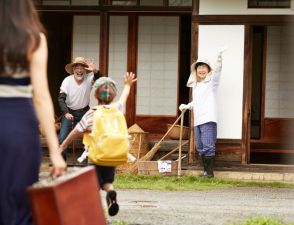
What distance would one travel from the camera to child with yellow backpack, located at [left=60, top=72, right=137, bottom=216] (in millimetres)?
6613

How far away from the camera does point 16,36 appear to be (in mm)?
4531

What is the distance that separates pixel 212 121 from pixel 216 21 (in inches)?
65.4

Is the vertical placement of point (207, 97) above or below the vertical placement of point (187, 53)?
below

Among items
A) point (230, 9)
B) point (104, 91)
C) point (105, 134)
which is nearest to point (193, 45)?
point (230, 9)

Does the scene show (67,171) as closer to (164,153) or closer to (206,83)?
(206,83)

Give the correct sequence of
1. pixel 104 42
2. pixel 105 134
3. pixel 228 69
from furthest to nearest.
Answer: pixel 104 42
pixel 228 69
pixel 105 134

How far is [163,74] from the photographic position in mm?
13625

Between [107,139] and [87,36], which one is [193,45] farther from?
[107,139]

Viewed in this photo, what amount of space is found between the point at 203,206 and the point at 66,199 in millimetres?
4634

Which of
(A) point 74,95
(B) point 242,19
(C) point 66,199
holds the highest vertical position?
(B) point 242,19

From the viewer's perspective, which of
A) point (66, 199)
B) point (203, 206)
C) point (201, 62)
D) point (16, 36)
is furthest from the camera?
point (201, 62)

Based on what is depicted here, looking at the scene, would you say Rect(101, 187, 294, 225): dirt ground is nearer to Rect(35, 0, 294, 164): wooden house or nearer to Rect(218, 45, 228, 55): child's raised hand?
Rect(35, 0, 294, 164): wooden house

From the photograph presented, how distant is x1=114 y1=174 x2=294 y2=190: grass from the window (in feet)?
9.48

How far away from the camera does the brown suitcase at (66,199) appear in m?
4.29
